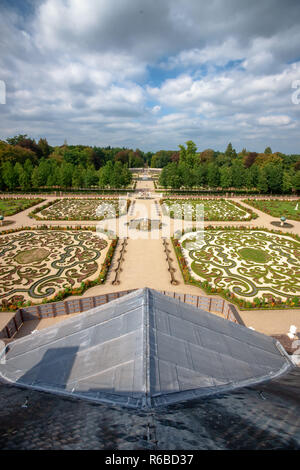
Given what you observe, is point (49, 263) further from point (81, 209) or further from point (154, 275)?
point (81, 209)

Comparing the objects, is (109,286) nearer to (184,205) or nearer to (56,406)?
(56,406)

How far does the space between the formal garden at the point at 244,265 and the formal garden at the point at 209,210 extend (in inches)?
281

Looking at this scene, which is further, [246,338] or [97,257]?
[97,257]

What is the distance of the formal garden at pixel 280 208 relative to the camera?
3701cm

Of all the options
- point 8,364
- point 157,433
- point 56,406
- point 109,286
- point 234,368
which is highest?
point 157,433

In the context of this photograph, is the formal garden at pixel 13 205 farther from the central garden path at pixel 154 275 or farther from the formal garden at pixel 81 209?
the central garden path at pixel 154 275

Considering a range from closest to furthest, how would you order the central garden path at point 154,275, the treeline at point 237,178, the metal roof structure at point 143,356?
the metal roof structure at point 143,356
the central garden path at point 154,275
the treeline at point 237,178

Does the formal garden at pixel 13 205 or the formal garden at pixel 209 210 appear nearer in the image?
the formal garden at pixel 209 210

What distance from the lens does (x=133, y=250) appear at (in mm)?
23125

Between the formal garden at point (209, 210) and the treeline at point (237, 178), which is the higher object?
the treeline at point (237, 178)

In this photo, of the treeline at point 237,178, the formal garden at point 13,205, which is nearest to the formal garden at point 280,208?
the treeline at point 237,178

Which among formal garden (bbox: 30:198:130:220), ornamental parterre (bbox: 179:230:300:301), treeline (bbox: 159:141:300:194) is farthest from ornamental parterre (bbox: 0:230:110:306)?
treeline (bbox: 159:141:300:194)
